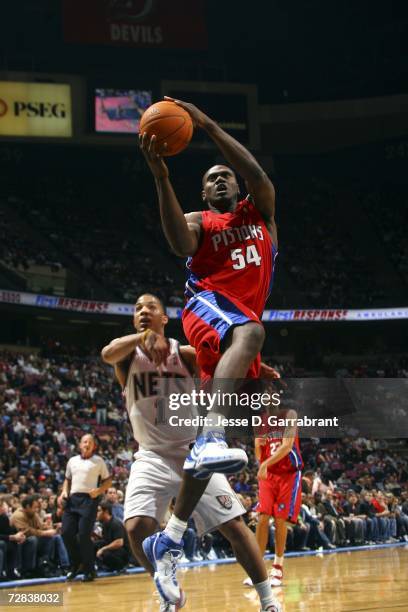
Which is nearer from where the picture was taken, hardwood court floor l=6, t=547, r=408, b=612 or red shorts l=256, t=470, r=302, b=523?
hardwood court floor l=6, t=547, r=408, b=612

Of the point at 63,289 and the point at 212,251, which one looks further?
the point at 63,289

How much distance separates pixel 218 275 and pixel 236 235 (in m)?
0.25

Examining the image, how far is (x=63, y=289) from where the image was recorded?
90.4 feet

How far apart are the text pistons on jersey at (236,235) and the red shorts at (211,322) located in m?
0.30

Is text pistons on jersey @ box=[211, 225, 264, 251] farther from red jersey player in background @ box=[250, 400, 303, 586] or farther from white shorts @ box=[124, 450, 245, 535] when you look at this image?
red jersey player in background @ box=[250, 400, 303, 586]

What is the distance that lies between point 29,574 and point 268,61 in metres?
28.6

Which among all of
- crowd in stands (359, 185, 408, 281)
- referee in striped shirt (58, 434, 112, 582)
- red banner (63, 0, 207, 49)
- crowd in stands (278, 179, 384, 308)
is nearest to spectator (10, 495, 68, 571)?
referee in striped shirt (58, 434, 112, 582)

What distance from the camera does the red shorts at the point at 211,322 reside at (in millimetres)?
4672

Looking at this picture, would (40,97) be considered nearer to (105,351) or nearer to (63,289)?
(63,289)

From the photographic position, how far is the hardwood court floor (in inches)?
288

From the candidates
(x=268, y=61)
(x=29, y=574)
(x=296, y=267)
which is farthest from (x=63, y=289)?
(x=29, y=574)

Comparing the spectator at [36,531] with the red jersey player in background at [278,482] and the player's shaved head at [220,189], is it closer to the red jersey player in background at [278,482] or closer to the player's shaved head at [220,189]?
the red jersey player in background at [278,482]

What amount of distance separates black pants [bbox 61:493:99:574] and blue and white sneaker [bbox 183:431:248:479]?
6.43m

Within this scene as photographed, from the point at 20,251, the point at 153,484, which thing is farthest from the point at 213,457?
A: the point at 20,251
